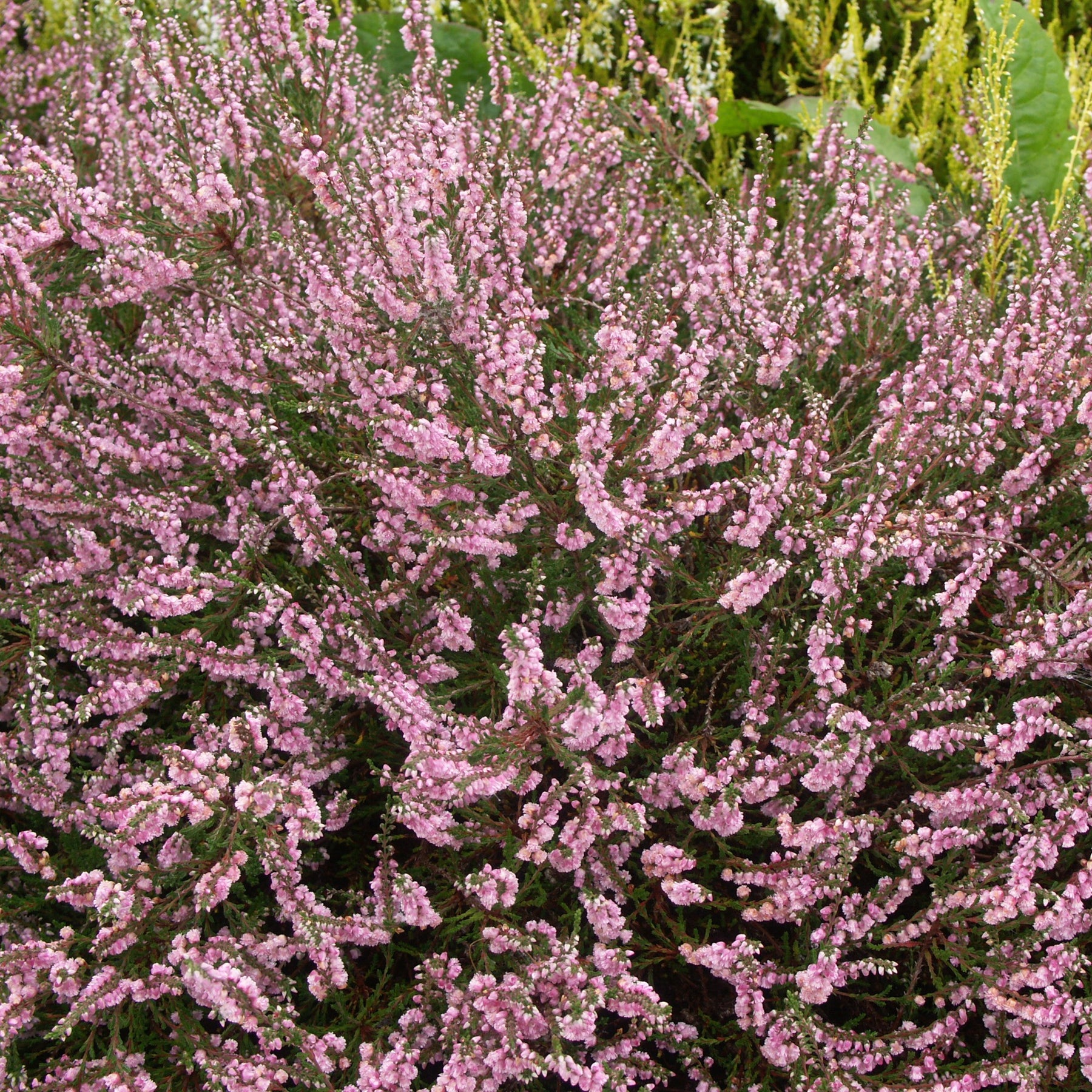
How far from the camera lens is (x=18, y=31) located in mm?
6160

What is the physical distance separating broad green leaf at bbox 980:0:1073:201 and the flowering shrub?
4.52 ft

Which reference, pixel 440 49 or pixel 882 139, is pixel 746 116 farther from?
pixel 440 49

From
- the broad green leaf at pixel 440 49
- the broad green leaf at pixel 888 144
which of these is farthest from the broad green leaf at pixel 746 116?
the broad green leaf at pixel 440 49

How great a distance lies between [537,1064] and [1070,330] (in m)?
2.23

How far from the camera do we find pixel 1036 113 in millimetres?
4207

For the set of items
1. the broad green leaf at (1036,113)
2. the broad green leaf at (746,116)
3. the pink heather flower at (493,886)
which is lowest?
the pink heather flower at (493,886)

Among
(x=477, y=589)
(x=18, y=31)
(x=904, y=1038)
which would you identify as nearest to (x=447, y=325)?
(x=477, y=589)

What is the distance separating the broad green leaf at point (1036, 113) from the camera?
4.18m

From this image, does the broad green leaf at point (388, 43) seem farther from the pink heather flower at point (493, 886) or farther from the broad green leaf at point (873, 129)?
the pink heather flower at point (493, 886)

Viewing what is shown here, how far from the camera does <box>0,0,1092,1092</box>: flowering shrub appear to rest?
218cm

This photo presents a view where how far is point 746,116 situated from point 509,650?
11.4 feet

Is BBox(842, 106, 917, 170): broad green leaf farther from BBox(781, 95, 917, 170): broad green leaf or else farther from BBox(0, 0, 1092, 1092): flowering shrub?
BBox(0, 0, 1092, 1092): flowering shrub

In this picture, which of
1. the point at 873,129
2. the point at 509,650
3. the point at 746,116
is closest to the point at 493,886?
the point at 509,650

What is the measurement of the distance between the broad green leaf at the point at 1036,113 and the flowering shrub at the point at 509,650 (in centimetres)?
138
